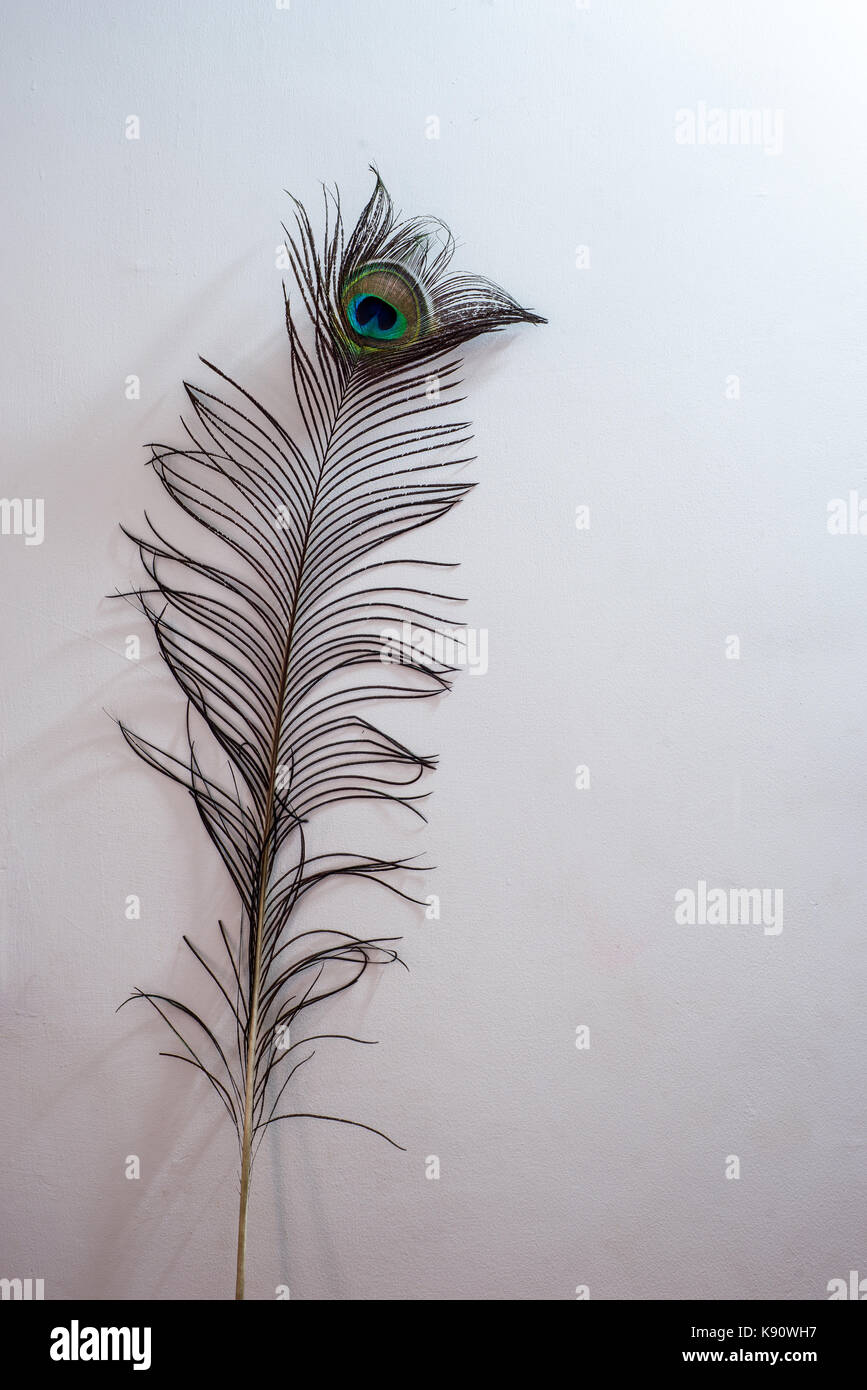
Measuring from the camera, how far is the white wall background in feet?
4.44

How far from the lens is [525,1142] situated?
4.45 ft

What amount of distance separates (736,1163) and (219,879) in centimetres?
91

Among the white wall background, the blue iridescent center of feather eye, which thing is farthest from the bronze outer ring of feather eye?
the white wall background

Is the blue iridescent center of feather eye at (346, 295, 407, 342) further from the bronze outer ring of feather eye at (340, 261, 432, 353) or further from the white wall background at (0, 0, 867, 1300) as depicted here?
the white wall background at (0, 0, 867, 1300)

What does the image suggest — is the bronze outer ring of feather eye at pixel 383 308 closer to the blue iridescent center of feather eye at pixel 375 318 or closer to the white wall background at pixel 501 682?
the blue iridescent center of feather eye at pixel 375 318

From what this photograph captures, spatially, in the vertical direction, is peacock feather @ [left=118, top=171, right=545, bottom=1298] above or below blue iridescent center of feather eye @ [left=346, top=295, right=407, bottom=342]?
below

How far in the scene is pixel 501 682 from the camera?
1.37m

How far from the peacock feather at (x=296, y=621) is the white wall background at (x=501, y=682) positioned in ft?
0.14

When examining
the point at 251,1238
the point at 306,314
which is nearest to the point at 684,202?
the point at 306,314

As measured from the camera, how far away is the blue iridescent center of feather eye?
1.30 meters

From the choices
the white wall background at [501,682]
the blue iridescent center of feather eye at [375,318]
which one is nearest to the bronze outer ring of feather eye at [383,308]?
the blue iridescent center of feather eye at [375,318]

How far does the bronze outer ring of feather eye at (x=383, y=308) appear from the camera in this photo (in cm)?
129

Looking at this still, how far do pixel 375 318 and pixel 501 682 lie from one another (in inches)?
22.6

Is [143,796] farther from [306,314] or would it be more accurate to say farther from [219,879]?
[306,314]
